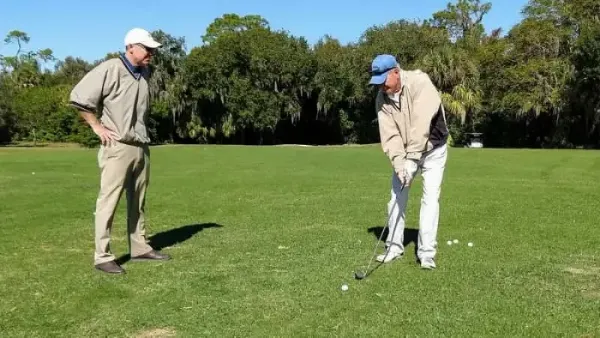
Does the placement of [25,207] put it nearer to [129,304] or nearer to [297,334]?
[129,304]

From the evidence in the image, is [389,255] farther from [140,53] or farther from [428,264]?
[140,53]

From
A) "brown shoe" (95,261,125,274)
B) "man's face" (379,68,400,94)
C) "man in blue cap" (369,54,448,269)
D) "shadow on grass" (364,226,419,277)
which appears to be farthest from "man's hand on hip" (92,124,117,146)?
"shadow on grass" (364,226,419,277)

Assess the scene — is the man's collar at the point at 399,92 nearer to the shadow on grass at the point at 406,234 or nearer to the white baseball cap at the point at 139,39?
the shadow on grass at the point at 406,234

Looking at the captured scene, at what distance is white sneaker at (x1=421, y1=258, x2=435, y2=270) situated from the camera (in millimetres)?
6602

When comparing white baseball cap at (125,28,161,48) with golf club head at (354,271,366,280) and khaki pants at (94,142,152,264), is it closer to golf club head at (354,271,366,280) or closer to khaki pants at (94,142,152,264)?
khaki pants at (94,142,152,264)

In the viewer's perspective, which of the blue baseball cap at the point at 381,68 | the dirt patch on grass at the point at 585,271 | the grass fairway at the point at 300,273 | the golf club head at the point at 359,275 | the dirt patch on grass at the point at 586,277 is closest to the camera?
the grass fairway at the point at 300,273

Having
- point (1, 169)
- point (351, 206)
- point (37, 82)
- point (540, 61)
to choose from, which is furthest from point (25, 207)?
point (37, 82)

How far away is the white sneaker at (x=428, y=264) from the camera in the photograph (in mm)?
6602

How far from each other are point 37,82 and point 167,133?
34.1 meters

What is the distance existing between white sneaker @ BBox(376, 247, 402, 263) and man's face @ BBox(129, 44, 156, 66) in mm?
3240

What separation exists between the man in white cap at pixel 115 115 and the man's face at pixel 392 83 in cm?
234

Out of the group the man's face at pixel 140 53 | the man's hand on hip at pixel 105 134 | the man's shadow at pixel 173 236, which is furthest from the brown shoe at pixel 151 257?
the man's face at pixel 140 53

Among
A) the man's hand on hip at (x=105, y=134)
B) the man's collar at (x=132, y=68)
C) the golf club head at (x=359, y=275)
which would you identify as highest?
the man's collar at (x=132, y=68)

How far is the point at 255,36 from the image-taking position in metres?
54.8
